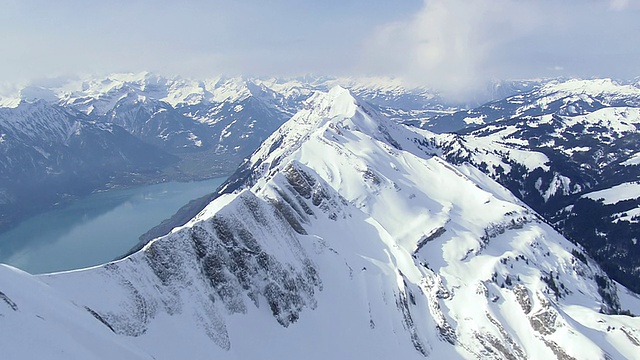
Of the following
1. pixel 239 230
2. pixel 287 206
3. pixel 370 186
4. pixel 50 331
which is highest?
pixel 50 331

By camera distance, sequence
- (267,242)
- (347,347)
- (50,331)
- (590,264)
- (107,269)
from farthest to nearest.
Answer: (590,264), (267,242), (347,347), (107,269), (50,331)

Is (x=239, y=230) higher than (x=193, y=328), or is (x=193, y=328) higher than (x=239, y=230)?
(x=239, y=230)

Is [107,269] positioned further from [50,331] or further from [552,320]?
[552,320]

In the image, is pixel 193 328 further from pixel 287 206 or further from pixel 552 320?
pixel 552 320

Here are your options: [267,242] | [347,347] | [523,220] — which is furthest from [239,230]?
[523,220]

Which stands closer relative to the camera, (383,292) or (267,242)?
(267,242)

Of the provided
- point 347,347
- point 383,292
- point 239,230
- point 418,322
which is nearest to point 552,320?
point 418,322

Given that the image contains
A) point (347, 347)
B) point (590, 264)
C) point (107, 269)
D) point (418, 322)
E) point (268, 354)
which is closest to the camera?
point (107, 269)
